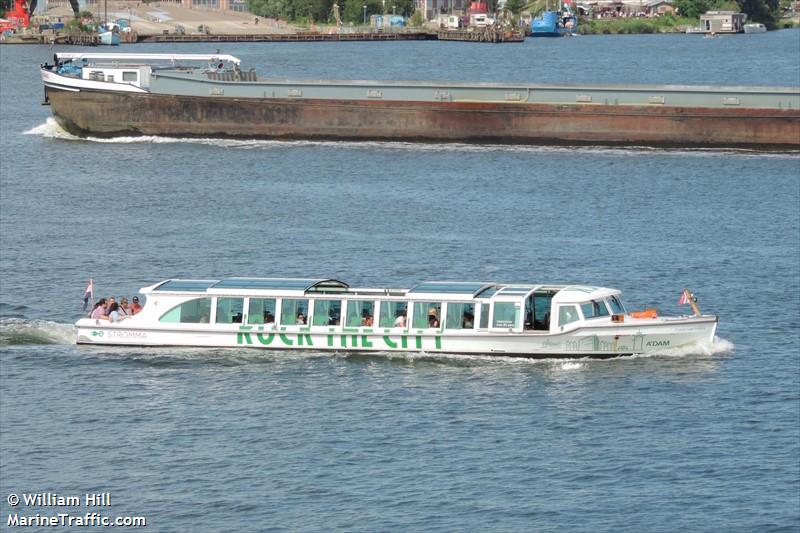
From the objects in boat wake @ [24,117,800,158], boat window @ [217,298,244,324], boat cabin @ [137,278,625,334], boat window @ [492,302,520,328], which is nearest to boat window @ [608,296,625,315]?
boat cabin @ [137,278,625,334]

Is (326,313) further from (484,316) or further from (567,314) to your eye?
(567,314)

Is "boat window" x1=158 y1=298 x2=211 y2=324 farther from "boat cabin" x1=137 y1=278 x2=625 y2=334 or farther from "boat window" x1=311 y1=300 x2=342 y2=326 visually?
"boat window" x1=311 y1=300 x2=342 y2=326

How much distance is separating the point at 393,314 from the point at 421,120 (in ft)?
168

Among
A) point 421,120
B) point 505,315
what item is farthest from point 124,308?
point 421,120

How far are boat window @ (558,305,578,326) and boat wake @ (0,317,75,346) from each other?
17.1m

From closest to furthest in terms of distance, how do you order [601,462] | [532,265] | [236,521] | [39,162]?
[236,521], [601,462], [532,265], [39,162]

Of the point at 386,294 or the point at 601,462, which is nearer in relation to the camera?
the point at 601,462

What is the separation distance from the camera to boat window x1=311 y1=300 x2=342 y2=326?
173ft

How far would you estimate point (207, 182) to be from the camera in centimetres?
8869

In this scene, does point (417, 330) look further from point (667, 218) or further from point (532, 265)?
point (667, 218)

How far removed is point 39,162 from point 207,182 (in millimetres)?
15305

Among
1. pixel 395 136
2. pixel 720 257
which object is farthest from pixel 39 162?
pixel 720 257

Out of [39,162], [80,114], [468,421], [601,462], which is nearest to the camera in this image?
[601,462]

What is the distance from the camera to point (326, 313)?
52.9 m
